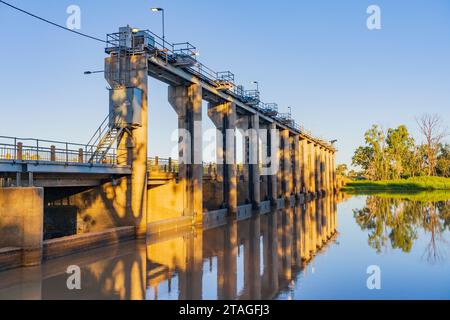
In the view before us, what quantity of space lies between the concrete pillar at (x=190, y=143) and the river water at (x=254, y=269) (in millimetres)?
3928

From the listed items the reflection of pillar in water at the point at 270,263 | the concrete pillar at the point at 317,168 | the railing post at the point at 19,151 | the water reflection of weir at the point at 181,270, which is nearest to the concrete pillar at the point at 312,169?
the concrete pillar at the point at 317,168

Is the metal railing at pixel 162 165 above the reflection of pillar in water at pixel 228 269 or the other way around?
above

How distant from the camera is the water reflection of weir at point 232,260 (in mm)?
11430

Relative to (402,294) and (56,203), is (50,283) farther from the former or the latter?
(56,203)

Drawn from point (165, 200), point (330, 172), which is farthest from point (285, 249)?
point (330, 172)

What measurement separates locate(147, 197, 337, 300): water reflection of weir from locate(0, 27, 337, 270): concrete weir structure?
279cm

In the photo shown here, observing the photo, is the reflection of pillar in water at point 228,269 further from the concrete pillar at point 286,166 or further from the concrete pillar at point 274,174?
the concrete pillar at point 286,166

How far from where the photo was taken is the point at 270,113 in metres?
45.1

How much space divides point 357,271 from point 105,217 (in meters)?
13.1

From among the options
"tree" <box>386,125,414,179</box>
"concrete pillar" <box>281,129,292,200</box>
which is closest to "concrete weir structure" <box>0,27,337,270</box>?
"concrete pillar" <box>281,129,292,200</box>

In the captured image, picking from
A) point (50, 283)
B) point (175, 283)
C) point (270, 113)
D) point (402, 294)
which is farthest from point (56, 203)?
point (270, 113)

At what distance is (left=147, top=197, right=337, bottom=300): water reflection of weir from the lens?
11430mm

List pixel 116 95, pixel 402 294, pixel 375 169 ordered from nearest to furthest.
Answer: pixel 402 294, pixel 116 95, pixel 375 169

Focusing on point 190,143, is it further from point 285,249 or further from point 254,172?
point 254,172
